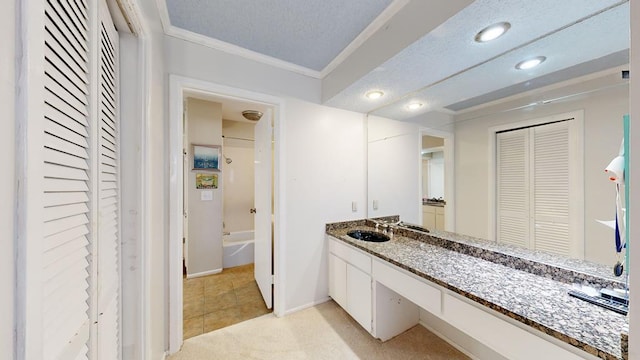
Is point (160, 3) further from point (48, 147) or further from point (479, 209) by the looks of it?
point (479, 209)

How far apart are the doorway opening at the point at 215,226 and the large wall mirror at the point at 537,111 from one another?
1457 millimetres

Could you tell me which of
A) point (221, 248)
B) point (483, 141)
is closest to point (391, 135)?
point (483, 141)

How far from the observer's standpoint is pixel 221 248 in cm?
316

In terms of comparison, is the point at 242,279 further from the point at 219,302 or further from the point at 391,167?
the point at 391,167

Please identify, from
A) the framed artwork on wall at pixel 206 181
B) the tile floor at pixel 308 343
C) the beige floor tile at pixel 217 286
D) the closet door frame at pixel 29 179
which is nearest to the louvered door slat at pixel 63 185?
the closet door frame at pixel 29 179

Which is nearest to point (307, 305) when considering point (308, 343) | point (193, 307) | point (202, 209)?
point (308, 343)

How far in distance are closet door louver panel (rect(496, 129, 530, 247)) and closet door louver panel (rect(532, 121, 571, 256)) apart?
56 mm

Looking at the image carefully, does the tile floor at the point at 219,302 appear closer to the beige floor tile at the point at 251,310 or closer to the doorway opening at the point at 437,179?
the beige floor tile at the point at 251,310

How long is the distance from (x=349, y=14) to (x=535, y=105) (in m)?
1.45

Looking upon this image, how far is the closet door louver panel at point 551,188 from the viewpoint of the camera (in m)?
1.44

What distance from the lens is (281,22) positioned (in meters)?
1.58

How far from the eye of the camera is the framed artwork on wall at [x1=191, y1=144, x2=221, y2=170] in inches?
118

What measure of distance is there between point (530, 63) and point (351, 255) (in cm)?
192

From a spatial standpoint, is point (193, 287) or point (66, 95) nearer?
point (66, 95)
